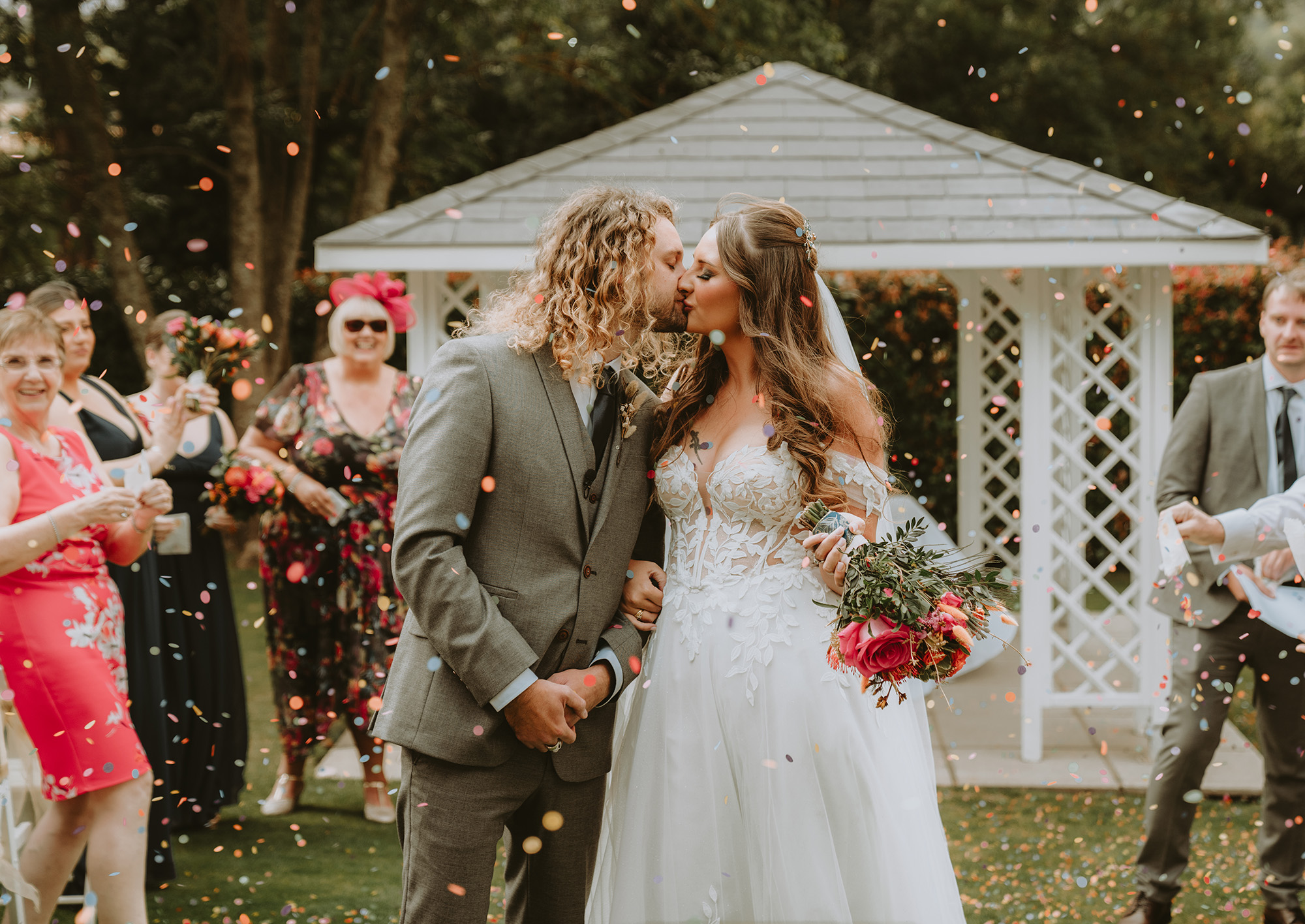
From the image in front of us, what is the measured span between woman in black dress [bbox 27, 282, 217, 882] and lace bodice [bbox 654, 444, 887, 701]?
2111 millimetres

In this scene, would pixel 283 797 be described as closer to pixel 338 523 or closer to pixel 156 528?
pixel 338 523

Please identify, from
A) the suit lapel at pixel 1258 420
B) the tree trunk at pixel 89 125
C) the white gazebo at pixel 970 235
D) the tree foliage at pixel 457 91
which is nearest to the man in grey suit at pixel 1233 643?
the suit lapel at pixel 1258 420

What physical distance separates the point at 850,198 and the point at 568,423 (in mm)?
3609

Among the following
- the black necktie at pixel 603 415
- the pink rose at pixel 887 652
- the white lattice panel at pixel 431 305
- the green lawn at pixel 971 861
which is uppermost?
the white lattice panel at pixel 431 305

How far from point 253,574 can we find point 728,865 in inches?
375

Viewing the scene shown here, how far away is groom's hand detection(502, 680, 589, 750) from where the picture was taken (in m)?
2.30

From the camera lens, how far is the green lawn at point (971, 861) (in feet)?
13.1

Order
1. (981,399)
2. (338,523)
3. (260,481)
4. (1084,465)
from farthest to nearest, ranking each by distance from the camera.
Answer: (981,399) < (1084,465) < (338,523) < (260,481)

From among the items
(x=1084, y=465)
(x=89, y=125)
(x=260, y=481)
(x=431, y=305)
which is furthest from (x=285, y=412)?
(x=89, y=125)

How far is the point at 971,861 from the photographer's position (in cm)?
443

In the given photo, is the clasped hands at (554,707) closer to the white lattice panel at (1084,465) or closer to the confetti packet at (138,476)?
the confetti packet at (138,476)

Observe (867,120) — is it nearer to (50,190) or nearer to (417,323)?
(417,323)

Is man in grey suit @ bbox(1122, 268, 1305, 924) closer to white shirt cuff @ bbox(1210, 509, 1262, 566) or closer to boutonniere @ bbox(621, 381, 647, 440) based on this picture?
white shirt cuff @ bbox(1210, 509, 1262, 566)

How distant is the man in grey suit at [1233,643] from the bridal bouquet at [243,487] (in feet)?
11.1
